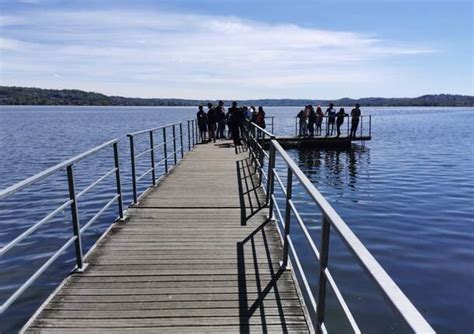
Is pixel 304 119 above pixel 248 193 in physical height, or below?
above

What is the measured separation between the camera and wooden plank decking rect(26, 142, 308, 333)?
128 inches

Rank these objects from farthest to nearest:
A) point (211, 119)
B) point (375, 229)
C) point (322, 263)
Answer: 1. point (211, 119)
2. point (375, 229)
3. point (322, 263)

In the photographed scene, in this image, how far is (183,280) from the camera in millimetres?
3994

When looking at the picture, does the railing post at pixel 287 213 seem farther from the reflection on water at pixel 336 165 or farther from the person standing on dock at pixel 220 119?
the person standing on dock at pixel 220 119

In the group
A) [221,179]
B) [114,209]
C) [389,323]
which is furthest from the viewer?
[114,209]

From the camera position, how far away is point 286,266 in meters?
4.23

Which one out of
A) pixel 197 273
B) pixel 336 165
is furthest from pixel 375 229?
pixel 336 165

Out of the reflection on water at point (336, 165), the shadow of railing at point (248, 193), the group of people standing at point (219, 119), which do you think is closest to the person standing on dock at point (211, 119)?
the group of people standing at point (219, 119)

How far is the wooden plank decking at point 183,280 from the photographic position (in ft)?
10.7

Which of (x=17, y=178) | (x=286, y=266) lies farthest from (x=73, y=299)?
(x=17, y=178)

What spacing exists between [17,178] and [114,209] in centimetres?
754

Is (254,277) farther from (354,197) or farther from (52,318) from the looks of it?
(354,197)

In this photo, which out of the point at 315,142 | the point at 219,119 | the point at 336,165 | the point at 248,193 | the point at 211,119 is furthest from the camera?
the point at 315,142

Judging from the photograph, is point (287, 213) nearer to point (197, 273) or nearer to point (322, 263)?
point (197, 273)
